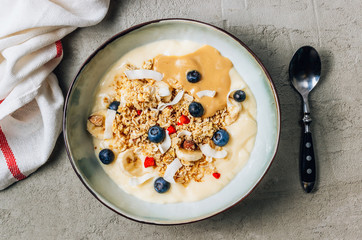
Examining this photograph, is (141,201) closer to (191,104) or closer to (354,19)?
(191,104)

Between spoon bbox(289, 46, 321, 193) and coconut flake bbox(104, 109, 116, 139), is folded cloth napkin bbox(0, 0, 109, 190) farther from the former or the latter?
spoon bbox(289, 46, 321, 193)

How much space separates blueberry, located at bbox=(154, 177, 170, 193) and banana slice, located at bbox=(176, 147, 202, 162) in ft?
0.34

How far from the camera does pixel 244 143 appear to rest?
1.05 metres

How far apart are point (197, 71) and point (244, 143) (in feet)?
1.00

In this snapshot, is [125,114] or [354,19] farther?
[354,19]

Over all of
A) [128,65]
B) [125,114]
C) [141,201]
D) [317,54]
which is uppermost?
[317,54]

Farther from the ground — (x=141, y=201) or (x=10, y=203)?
(x=141, y=201)

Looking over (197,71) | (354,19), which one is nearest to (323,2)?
(354,19)

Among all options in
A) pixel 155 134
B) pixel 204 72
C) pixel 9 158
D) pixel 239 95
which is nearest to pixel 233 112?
pixel 239 95

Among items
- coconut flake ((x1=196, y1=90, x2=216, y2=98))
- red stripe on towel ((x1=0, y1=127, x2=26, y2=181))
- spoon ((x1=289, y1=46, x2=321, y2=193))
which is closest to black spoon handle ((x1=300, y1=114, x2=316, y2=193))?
spoon ((x1=289, y1=46, x2=321, y2=193))

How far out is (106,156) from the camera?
103cm

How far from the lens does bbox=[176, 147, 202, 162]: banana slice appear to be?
1.00m

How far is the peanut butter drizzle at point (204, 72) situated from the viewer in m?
1.03

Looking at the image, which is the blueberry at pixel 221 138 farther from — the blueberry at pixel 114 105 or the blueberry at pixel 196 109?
the blueberry at pixel 114 105
